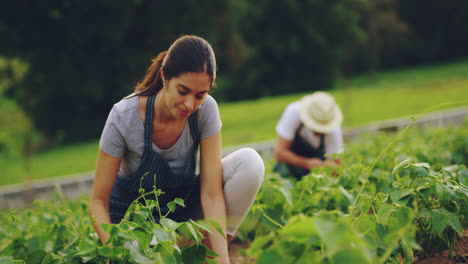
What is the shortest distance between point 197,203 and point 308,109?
82.7 inches


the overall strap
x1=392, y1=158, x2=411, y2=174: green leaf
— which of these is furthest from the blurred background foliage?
x1=392, y1=158, x2=411, y2=174: green leaf

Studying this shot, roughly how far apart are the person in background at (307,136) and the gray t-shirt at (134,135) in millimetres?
1887

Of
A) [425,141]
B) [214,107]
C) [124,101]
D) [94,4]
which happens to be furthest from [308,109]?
[94,4]

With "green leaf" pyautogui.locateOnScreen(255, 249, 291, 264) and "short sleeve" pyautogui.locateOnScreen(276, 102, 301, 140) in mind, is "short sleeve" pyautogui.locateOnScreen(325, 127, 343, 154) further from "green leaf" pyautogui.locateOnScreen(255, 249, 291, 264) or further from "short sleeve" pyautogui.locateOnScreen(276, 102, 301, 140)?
"green leaf" pyautogui.locateOnScreen(255, 249, 291, 264)

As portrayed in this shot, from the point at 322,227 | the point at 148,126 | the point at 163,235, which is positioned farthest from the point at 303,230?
the point at 148,126

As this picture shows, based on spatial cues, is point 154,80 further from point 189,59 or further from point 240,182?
point 240,182

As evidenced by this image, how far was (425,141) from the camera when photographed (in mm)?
4344

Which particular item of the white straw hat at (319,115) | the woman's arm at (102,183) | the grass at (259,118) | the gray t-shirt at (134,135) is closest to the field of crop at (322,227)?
the woman's arm at (102,183)

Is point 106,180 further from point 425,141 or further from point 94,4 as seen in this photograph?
point 94,4

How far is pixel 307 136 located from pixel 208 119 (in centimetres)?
224

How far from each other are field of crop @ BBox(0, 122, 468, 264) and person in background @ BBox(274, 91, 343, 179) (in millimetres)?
1050

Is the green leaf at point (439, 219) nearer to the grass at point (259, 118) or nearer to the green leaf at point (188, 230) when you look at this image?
the green leaf at point (188, 230)

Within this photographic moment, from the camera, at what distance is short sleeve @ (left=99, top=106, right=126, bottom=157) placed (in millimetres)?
2322

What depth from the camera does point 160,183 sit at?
2.49m
